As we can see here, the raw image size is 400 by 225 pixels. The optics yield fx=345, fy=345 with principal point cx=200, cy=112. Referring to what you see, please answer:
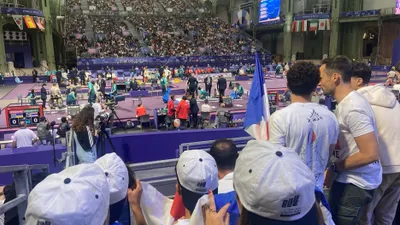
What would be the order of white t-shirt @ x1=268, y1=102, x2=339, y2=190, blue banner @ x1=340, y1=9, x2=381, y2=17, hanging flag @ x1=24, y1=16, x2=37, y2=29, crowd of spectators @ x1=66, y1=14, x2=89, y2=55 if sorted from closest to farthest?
white t-shirt @ x1=268, y1=102, x2=339, y2=190 < hanging flag @ x1=24, y1=16, x2=37, y2=29 < blue banner @ x1=340, y1=9, x2=381, y2=17 < crowd of spectators @ x1=66, y1=14, x2=89, y2=55

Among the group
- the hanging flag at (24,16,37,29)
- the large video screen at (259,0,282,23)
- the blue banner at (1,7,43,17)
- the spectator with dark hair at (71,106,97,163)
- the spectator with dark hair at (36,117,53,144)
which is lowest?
the spectator with dark hair at (36,117,53,144)

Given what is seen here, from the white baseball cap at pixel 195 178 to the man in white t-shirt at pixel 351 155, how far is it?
107 centimetres

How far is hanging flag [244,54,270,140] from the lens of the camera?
4781mm

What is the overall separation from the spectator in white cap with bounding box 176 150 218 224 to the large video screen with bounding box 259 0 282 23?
4168cm

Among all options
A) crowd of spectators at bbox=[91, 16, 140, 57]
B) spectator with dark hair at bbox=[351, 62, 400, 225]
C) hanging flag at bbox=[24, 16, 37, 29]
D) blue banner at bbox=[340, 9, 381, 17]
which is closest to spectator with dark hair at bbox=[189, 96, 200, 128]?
spectator with dark hair at bbox=[351, 62, 400, 225]

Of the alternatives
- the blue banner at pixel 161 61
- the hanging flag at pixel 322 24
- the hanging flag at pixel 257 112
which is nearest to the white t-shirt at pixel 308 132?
the hanging flag at pixel 257 112

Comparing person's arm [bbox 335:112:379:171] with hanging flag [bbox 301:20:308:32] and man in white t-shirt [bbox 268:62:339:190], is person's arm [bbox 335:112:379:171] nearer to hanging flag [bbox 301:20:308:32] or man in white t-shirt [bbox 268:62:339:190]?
man in white t-shirt [bbox 268:62:339:190]

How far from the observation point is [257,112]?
4906mm

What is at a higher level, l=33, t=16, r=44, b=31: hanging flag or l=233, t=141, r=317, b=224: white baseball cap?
l=33, t=16, r=44, b=31: hanging flag

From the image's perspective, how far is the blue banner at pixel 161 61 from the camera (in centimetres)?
3684

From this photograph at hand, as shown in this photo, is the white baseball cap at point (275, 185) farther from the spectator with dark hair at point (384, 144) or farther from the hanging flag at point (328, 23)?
the hanging flag at point (328, 23)

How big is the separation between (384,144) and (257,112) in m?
2.07

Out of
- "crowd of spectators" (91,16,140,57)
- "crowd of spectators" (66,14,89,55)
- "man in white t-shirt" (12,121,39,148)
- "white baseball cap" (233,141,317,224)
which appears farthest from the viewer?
"crowd of spectators" (66,14,89,55)

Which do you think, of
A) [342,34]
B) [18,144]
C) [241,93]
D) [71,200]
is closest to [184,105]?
[18,144]
